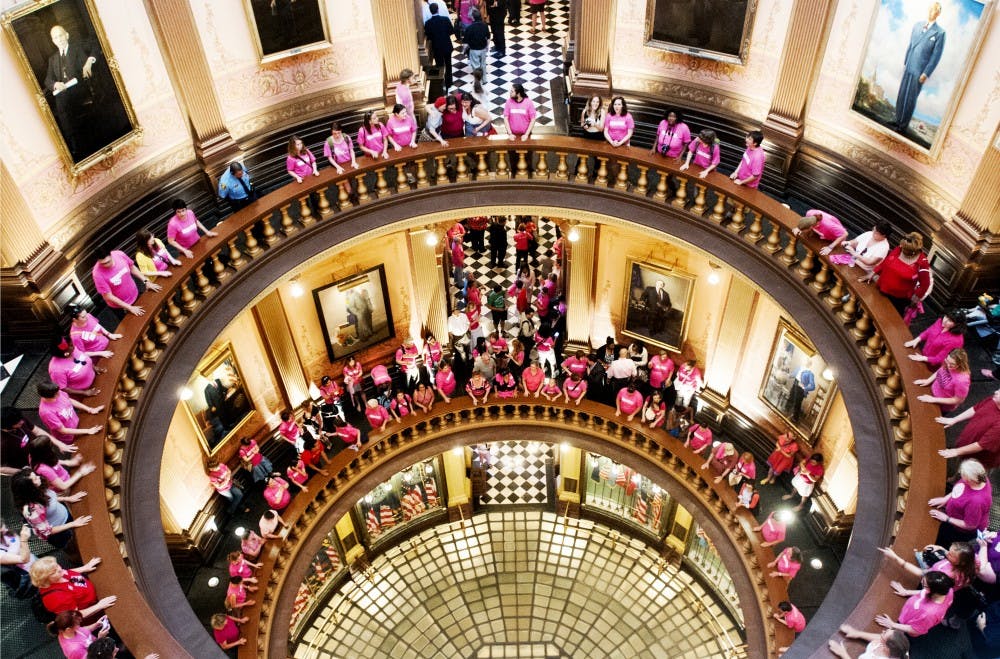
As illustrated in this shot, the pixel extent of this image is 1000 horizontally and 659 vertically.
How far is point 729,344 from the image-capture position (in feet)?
43.6

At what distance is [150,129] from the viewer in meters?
10.8

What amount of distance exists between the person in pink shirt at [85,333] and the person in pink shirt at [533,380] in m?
7.08

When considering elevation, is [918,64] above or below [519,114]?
above

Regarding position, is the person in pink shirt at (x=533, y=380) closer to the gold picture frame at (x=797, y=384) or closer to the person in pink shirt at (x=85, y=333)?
the gold picture frame at (x=797, y=384)

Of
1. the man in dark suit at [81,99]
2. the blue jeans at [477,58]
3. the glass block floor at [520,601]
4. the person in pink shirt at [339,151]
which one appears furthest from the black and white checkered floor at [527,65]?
the glass block floor at [520,601]

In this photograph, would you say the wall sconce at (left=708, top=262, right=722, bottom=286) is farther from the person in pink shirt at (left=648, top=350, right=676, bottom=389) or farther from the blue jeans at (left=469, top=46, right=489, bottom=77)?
the blue jeans at (left=469, top=46, right=489, bottom=77)

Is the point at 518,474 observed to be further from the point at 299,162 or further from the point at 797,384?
the point at 299,162

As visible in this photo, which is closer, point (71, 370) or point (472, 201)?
point (71, 370)

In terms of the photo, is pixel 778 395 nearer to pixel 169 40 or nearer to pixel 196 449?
pixel 196 449

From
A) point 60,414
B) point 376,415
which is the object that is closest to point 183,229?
point 60,414

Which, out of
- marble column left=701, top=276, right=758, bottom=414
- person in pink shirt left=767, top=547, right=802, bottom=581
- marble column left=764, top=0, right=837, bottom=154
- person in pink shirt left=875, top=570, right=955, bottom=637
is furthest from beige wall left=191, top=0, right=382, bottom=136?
person in pink shirt left=875, top=570, right=955, bottom=637

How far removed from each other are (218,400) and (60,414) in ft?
15.2

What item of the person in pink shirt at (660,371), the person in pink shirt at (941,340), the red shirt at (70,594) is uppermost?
the person in pink shirt at (941,340)

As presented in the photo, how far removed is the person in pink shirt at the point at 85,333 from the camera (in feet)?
27.4
